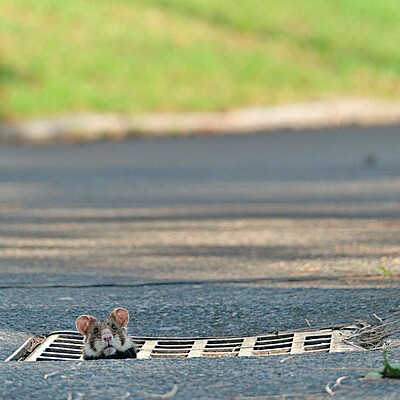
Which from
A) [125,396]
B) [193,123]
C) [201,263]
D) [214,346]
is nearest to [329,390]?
[125,396]

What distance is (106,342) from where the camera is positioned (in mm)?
4211

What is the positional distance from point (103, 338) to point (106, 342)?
20 mm

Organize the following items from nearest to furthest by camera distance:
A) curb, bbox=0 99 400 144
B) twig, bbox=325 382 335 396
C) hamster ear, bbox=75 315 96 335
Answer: twig, bbox=325 382 335 396
hamster ear, bbox=75 315 96 335
curb, bbox=0 99 400 144

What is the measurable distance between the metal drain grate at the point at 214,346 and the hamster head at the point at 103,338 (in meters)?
0.09

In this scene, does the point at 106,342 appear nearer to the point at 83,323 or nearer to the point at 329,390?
the point at 83,323

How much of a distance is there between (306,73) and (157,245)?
12548mm

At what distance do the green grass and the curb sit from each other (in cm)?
43

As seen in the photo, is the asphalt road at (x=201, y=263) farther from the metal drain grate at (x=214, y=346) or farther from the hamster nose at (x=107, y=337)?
the hamster nose at (x=107, y=337)

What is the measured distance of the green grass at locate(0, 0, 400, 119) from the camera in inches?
695

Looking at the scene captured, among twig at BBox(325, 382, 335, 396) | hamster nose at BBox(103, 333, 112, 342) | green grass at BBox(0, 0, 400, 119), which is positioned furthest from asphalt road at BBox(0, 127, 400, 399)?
green grass at BBox(0, 0, 400, 119)

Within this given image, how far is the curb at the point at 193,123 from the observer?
1611 cm

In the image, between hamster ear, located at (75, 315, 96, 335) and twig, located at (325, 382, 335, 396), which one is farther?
hamster ear, located at (75, 315, 96, 335)

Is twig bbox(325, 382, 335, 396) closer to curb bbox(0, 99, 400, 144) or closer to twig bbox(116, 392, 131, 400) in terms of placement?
twig bbox(116, 392, 131, 400)

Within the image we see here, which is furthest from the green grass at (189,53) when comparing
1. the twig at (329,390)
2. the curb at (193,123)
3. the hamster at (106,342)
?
the twig at (329,390)
